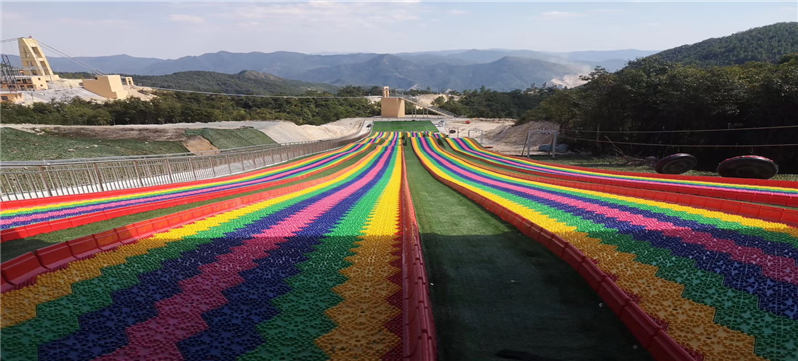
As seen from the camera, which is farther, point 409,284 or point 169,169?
point 169,169

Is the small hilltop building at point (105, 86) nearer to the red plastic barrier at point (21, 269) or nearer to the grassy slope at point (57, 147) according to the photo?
the grassy slope at point (57, 147)

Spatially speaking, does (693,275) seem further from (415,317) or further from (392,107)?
(392,107)

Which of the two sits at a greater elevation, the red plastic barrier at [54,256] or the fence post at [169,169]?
the red plastic barrier at [54,256]

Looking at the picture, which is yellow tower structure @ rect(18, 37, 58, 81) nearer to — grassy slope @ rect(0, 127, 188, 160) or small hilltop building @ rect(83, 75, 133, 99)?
small hilltop building @ rect(83, 75, 133, 99)

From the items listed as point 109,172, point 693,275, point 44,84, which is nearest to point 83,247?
point 693,275

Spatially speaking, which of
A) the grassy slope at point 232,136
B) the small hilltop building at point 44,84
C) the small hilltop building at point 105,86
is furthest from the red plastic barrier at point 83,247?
the small hilltop building at point 105,86
